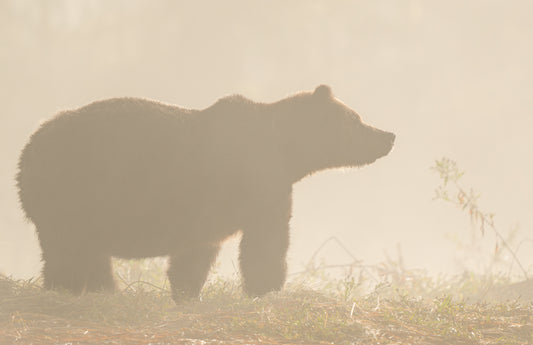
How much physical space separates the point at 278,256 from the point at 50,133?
3.07 meters

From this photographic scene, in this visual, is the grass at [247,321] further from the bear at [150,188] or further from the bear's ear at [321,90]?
the bear's ear at [321,90]

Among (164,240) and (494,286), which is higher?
(164,240)

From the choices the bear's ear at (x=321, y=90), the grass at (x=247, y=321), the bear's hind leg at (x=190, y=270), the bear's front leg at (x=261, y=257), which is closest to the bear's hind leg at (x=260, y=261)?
the bear's front leg at (x=261, y=257)

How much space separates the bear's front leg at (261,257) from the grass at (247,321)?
320 mm

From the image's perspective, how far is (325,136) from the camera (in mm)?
7789

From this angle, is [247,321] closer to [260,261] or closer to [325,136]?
[260,261]

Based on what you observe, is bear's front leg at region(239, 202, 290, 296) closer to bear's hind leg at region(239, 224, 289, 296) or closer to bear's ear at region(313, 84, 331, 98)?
bear's hind leg at region(239, 224, 289, 296)

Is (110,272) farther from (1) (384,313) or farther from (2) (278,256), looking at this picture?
(1) (384,313)

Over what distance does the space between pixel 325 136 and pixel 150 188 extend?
2607mm

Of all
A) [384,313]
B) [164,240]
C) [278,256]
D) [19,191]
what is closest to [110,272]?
[164,240]

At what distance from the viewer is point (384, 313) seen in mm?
5418

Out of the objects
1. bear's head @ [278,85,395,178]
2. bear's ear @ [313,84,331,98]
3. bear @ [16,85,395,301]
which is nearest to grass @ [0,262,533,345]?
bear @ [16,85,395,301]

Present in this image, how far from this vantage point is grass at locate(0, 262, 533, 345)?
4.48m

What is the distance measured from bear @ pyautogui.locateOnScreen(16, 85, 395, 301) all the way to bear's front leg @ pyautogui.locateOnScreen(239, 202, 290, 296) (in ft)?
0.04
